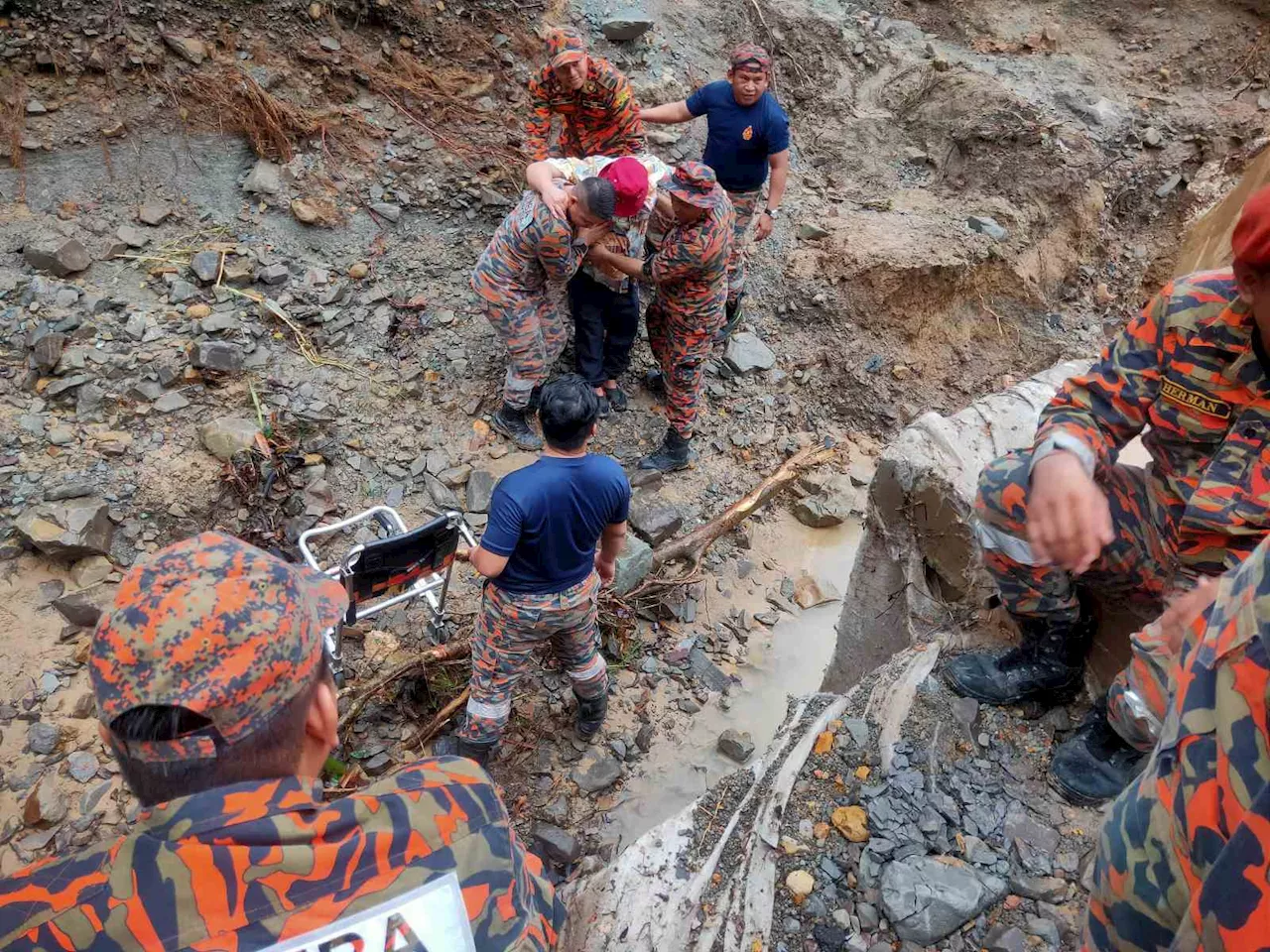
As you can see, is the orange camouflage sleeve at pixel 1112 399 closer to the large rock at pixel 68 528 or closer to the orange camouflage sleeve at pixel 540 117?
the orange camouflage sleeve at pixel 540 117

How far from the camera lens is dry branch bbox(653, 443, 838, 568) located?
469 cm

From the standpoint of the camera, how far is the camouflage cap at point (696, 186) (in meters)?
4.09

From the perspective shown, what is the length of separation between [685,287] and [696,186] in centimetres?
64

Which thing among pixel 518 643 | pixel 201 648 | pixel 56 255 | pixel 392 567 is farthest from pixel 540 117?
pixel 201 648

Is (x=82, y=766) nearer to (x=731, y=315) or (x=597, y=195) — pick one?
(x=597, y=195)

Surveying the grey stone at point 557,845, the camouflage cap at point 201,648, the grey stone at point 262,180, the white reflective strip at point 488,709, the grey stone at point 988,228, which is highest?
the camouflage cap at point 201,648

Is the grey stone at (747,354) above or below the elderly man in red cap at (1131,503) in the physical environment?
below

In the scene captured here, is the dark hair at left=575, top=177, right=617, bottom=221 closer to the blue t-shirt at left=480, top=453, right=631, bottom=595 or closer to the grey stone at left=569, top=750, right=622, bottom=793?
the blue t-shirt at left=480, top=453, right=631, bottom=595

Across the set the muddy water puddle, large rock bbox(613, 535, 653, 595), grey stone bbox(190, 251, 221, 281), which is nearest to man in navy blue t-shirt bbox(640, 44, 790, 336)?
the muddy water puddle

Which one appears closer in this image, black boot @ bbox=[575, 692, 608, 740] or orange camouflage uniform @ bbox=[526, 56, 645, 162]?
black boot @ bbox=[575, 692, 608, 740]

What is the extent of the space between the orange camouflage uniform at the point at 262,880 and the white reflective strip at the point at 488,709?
1.94 meters

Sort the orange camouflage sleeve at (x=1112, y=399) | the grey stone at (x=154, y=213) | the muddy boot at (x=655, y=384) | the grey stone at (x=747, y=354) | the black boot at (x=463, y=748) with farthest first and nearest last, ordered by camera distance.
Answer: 1. the grey stone at (x=747, y=354)
2. the muddy boot at (x=655, y=384)
3. the grey stone at (x=154, y=213)
4. the black boot at (x=463, y=748)
5. the orange camouflage sleeve at (x=1112, y=399)

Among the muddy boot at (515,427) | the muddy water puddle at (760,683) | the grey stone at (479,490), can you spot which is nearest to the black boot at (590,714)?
the muddy water puddle at (760,683)

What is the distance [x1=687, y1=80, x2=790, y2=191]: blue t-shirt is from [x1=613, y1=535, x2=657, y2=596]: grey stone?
9.07 ft
